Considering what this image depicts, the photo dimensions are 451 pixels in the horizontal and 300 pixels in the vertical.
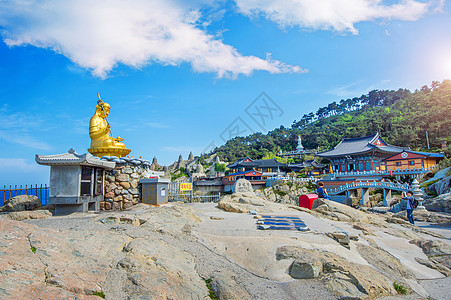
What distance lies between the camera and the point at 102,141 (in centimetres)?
1213

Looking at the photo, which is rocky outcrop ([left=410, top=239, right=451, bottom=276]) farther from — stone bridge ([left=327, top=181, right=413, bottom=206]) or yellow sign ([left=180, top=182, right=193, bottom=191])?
stone bridge ([left=327, top=181, right=413, bottom=206])

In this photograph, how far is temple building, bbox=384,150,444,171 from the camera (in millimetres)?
31781

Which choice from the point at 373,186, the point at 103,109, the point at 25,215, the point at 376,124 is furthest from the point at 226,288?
the point at 376,124

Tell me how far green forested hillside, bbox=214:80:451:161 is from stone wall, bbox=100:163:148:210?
51816 millimetres

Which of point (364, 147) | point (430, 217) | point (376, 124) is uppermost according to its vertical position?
point (376, 124)

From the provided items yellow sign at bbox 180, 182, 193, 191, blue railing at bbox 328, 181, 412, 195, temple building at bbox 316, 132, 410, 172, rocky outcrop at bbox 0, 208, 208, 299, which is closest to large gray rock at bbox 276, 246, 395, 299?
rocky outcrop at bbox 0, 208, 208, 299

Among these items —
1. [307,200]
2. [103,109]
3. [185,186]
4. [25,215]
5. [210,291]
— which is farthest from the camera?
[185,186]

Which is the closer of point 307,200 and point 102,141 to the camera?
point 102,141

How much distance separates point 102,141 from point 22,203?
3.92 m

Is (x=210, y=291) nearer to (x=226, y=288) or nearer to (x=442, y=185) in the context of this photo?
(x=226, y=288)

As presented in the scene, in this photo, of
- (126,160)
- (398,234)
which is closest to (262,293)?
(398,234)

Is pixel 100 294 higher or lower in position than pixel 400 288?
higher

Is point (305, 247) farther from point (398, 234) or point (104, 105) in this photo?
point (104, 105)

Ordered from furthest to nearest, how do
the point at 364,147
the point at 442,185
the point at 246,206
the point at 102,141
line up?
the point at 364,147, the point at 442,185, the point at 102,141, the point at 246,206
